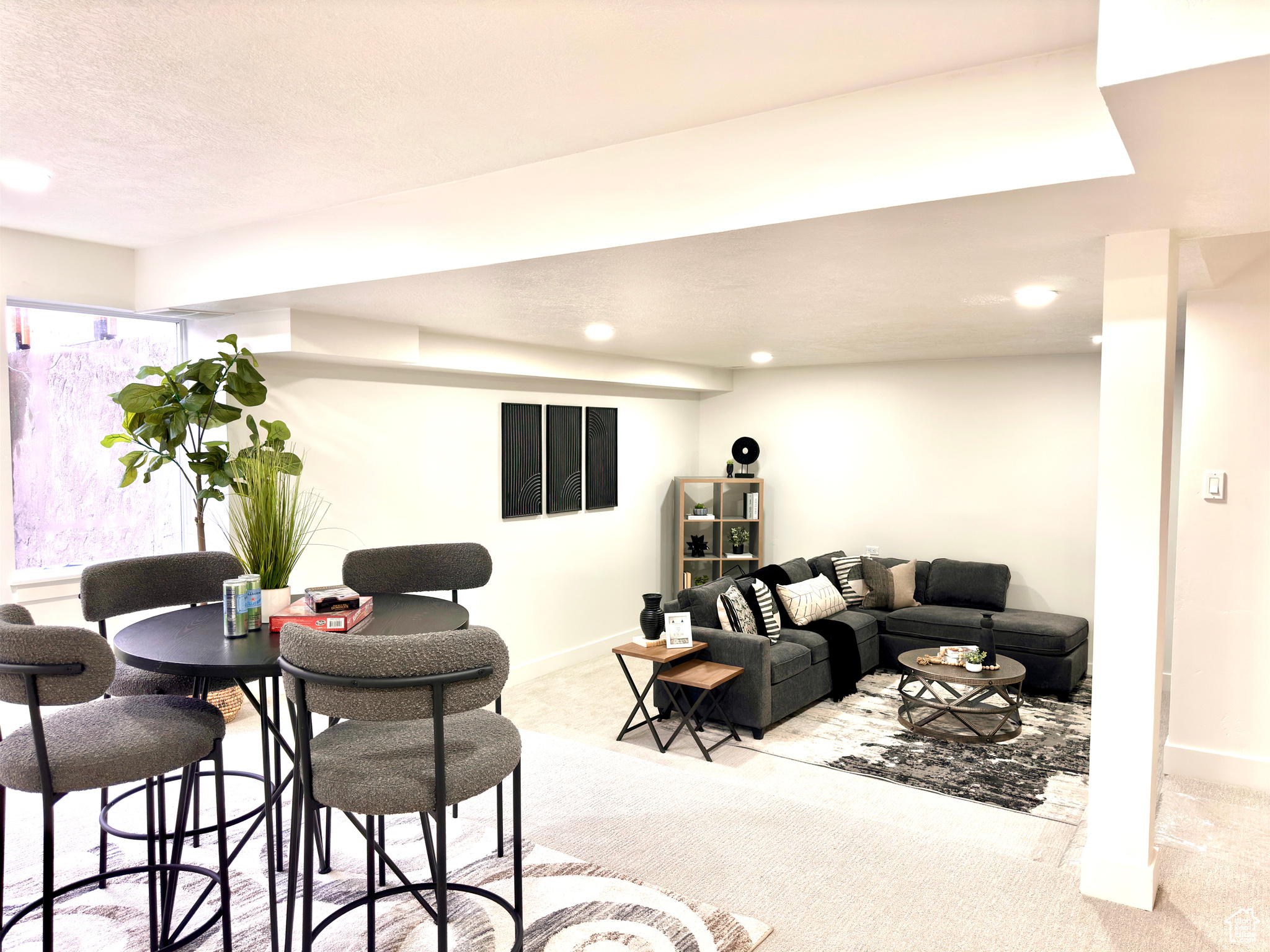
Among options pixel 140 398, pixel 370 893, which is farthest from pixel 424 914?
pixel 140 398

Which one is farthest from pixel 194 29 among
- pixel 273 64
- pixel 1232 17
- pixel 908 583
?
pixel 908 583

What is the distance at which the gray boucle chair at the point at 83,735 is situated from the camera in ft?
6.20

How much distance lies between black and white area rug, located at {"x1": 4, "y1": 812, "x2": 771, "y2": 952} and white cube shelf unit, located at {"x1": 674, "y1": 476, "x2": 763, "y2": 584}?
15.5 feet

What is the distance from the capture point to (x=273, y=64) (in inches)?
79.1

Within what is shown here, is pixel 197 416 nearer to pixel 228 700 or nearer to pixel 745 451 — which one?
pixel 228 700

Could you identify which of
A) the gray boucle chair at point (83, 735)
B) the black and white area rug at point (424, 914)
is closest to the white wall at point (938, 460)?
the black and white area rug at point (424, 914)

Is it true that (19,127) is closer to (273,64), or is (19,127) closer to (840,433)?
(273,64)

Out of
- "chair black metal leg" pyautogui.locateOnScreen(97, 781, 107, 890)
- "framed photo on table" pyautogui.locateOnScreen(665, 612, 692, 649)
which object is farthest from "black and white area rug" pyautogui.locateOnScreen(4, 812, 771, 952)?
"framed photo on table" pyautogui.locateOnScreen(665, 612, 692, 649)

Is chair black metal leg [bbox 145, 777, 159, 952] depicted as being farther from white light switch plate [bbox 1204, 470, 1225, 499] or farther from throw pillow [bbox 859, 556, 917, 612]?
throw pillow [bbox 859, 556, 917, 612]

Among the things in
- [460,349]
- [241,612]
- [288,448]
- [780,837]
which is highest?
[460,349]

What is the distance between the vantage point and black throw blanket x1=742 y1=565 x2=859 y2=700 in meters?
5.59

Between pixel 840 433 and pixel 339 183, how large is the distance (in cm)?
520

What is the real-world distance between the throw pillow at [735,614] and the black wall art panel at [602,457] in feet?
5.94

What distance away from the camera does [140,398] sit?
11.7ft
